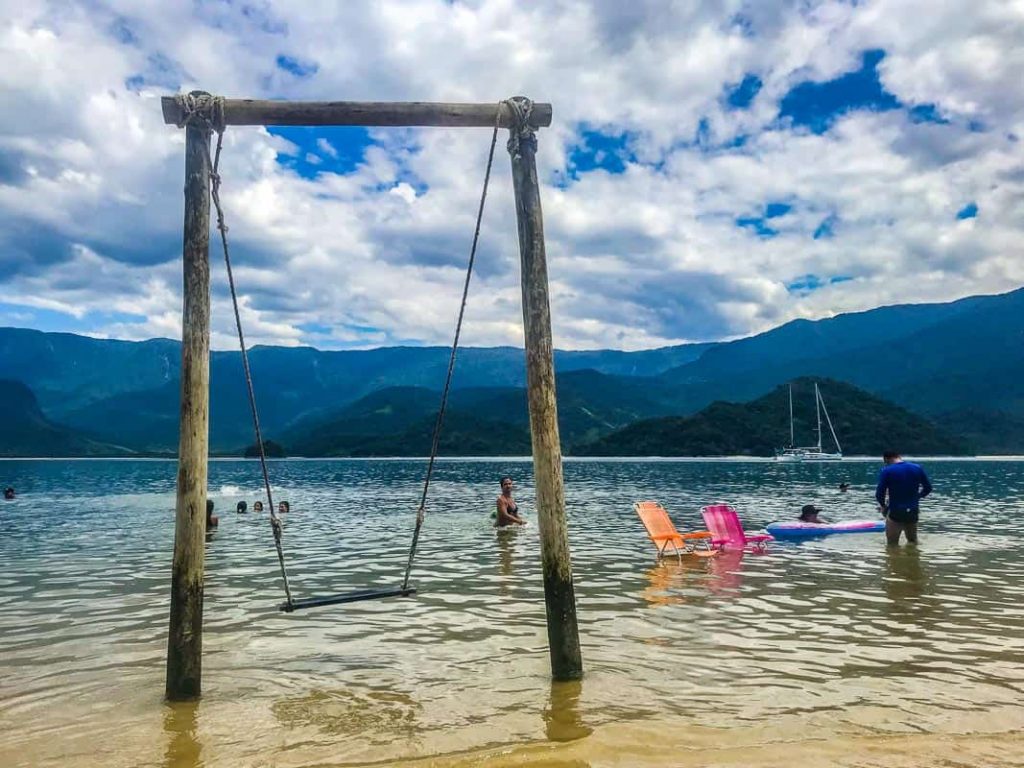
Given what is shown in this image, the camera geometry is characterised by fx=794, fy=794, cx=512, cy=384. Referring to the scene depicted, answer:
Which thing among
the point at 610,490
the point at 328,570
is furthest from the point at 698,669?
the point at 610,490

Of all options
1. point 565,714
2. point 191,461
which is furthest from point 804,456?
point 191,461

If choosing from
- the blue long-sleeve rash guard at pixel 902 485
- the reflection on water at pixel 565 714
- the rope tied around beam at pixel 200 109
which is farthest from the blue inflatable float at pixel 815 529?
the rope tied around beam at pixel 200 109

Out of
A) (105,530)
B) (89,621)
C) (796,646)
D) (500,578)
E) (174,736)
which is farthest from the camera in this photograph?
(105,530)

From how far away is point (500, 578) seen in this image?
53.5 feet

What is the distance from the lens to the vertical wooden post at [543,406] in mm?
8562

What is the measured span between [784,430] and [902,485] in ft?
517

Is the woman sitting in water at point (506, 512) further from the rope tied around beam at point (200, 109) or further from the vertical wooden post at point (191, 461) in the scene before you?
the rope tied around beam at point (200, 109)

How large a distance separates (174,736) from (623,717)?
4203mm

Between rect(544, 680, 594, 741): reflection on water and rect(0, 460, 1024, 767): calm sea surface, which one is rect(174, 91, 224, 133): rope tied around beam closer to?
rect(0, 460, 1024, 767): calm sea surface

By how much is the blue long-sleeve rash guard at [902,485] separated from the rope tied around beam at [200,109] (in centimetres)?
1623

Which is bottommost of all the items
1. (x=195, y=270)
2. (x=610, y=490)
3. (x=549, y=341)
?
(x=610, y=490)

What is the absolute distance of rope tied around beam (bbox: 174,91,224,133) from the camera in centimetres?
848

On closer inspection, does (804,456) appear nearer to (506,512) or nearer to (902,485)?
(506,512)

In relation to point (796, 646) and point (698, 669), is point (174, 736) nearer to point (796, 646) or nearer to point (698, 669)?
point (698, 669)
